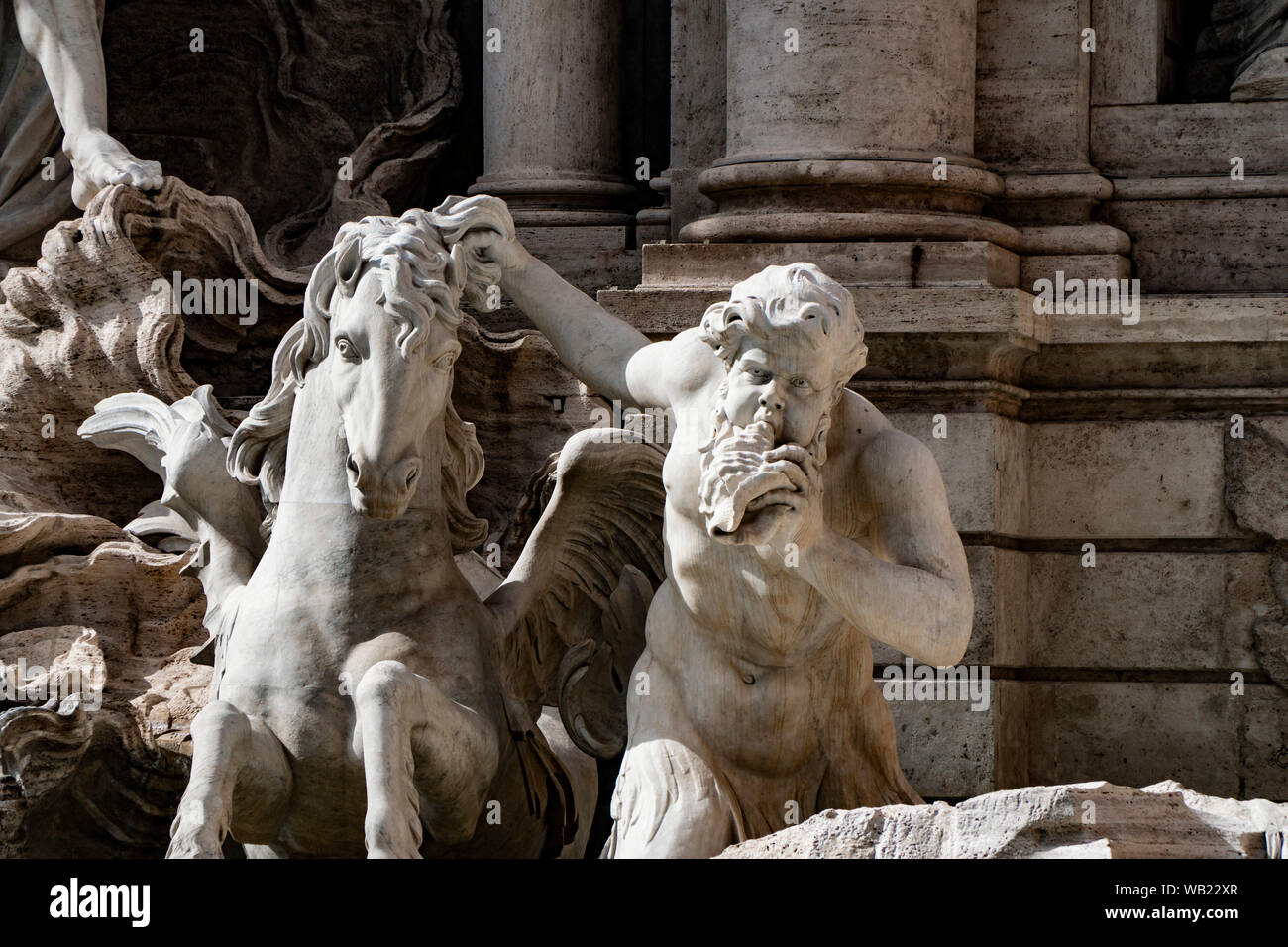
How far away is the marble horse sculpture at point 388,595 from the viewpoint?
4449 mm

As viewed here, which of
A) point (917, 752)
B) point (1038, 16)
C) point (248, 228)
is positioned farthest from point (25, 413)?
point (1038, 16)

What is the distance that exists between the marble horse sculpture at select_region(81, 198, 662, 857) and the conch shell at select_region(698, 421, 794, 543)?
0.68 meters

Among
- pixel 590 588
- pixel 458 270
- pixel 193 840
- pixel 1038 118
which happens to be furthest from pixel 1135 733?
pixel 193 840

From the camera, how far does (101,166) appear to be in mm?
6930

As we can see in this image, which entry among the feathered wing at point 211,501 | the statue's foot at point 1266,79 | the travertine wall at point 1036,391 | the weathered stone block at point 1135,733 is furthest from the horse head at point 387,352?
the statue's foot at point 1266,79

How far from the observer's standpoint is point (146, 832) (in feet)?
17.8

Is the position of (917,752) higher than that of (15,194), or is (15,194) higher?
(15,194)

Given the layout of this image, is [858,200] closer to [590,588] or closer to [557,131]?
[557,131]

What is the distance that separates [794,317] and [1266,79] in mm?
Answer: 3531

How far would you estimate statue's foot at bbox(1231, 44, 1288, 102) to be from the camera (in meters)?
7.17

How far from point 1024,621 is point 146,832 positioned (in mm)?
2820

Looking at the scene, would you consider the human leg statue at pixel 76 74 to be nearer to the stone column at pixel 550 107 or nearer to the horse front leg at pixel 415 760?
the stone column at pixel 550 107

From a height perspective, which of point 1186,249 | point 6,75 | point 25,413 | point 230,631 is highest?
point 6,75
